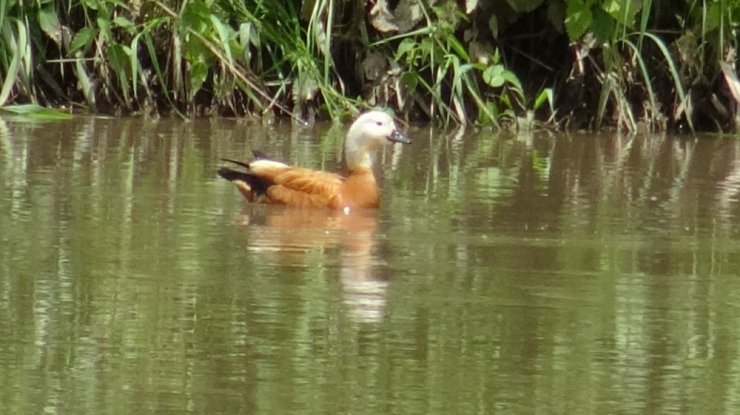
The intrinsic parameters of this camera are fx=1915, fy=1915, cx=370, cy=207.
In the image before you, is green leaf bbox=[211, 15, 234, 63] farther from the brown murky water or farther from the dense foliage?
the brown murky water

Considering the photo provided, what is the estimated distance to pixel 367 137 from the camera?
8.74 meters

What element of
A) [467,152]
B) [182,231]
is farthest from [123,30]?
[182,231]

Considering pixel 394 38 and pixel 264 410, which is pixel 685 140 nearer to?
pixel 394 38

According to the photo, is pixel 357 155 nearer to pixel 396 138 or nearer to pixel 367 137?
pixel 367 137

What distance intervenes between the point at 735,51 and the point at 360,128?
419 cm

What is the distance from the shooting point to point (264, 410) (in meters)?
4.34

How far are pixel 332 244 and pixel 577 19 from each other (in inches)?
211

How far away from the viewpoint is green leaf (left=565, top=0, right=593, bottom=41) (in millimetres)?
11984

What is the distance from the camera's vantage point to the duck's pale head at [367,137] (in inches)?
334

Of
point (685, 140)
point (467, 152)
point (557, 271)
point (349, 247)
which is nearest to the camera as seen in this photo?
point (557, 271)

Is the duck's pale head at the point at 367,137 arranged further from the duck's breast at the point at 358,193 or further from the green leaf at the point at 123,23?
the green leaf at the point at 123,23

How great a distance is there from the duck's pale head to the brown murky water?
→ 223 mm

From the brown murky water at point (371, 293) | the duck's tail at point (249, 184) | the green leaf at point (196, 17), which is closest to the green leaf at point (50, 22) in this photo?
the green leaf at point (196, 17)

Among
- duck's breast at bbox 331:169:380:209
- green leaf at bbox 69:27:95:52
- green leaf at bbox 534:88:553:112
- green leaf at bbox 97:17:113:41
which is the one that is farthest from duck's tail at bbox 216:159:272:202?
green leaf at bbox 534:88:553:112
